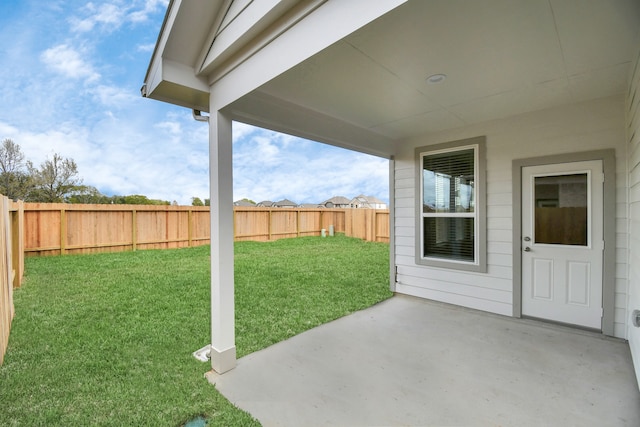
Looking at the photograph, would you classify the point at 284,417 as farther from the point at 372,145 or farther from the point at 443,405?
the point at 372,145

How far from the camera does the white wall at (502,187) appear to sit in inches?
118

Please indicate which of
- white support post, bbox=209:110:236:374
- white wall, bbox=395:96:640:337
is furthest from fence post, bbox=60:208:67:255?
white wall, bbox=395:96:640:337

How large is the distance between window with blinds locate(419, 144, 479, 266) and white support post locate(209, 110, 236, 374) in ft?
A: 10.1

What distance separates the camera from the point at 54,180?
11.5 metres

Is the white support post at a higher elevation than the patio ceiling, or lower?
lower

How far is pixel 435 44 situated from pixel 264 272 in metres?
5.21

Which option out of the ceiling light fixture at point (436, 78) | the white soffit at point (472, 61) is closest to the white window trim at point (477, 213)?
the white soffit at point (472, 61)

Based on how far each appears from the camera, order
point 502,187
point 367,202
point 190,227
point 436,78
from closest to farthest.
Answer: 1. point 436,78
2. point 502,187
3. point 190,227
4. point 367,202

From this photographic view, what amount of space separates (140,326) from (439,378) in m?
3.18

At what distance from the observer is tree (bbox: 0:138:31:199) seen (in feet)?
32.7

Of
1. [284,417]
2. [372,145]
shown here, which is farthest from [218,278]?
[372,145]

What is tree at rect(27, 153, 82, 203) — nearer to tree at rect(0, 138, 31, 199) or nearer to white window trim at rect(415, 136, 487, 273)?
tree at rect(0, 138, 31, 199)

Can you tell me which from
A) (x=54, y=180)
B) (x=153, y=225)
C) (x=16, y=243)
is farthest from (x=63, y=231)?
(x=54, y=180)

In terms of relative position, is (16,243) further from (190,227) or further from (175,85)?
(175,85)
